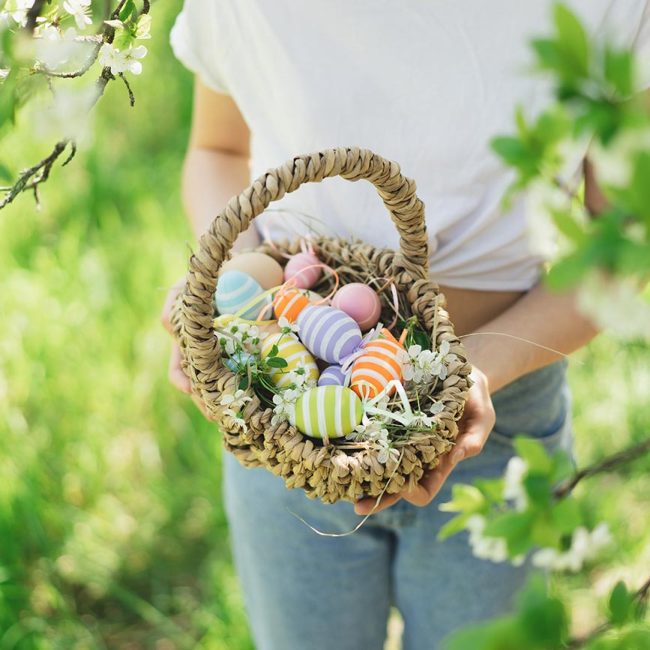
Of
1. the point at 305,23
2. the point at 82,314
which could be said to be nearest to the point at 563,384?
the point at 305,23

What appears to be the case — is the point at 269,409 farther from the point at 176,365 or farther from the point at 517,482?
the point at 517,482

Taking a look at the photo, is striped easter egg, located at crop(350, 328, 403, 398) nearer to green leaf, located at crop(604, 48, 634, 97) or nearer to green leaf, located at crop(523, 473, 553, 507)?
green leaf, located at crop(523, 473, 553, 507)

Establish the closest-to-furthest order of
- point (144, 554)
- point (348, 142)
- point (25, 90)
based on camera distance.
A: 1. point (25, 90)
2. point (348, 142)
3. point (144, 554)

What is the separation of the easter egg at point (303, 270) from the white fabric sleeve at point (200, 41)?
25 cm

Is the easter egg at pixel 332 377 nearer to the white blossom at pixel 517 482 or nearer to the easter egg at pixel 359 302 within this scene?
the easter egg at pixel 359 302

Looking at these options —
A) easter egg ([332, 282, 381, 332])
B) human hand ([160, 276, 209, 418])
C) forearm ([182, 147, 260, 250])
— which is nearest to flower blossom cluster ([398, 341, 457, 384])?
easter egg ([332, 282, 381, 332])

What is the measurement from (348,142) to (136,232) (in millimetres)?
1377

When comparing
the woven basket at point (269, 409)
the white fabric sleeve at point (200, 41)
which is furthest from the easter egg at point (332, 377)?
the white fabric sleeve at point (200, 41)

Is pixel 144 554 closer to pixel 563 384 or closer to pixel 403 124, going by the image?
pixel 563 384

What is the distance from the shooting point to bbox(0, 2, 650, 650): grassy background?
1.64m

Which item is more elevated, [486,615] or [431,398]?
[431,398]

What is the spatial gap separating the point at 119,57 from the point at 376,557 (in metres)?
0.72

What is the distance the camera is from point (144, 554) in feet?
5.72

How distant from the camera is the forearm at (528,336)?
0.93 meters
